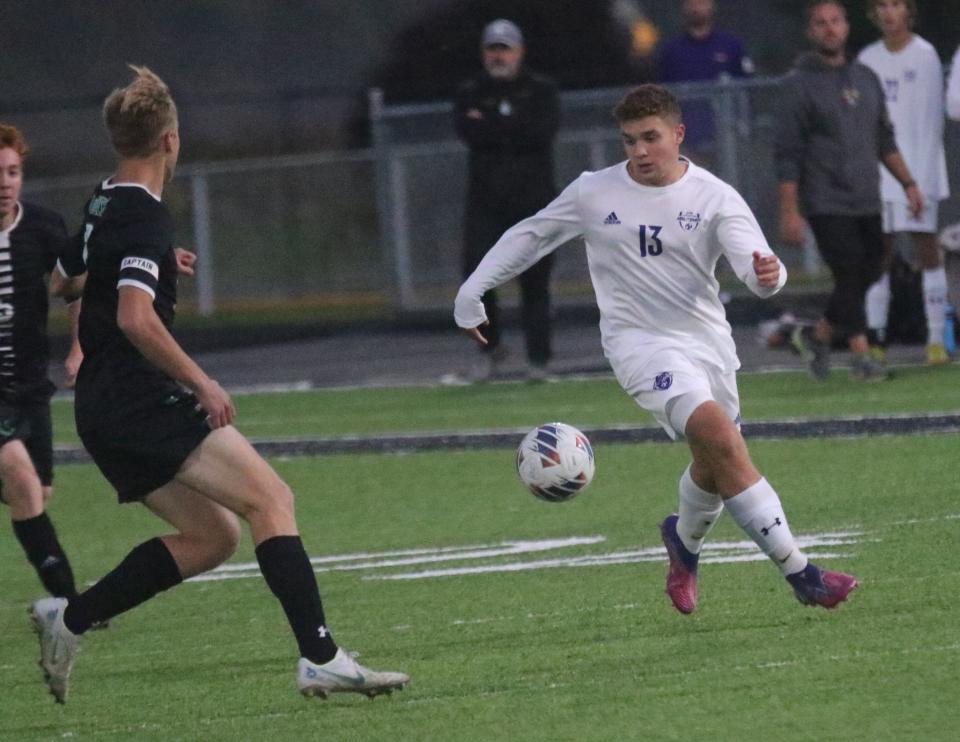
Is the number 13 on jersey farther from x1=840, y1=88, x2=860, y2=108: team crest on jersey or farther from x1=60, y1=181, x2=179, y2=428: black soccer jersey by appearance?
x1=840, y1=88, x2=860, y2=108: team crest on jersey

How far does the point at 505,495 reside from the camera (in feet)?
38.4

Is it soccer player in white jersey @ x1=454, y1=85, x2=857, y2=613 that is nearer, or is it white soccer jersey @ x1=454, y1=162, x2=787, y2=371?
soccer player in white jersey @ x1=454, y1=85, x2=857, y2=613

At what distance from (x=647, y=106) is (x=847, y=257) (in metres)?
6.53

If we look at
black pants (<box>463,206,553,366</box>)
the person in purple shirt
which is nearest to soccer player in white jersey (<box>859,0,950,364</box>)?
black pants (<box>463,206,553,366</box>)

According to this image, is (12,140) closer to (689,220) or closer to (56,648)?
(56,648)

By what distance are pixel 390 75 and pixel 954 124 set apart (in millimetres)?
9472

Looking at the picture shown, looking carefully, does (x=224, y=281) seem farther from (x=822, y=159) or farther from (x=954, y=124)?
(x=822, y=159)

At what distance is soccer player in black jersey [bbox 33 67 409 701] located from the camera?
21.9ft

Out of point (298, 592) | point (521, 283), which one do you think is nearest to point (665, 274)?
point (298, 592)

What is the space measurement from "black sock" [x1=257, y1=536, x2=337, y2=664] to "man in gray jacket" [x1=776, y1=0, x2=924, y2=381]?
7.91 m

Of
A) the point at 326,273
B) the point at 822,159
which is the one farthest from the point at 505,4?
the point at 822,159

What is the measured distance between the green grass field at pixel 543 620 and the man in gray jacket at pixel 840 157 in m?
1.32

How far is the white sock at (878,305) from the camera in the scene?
50.1 feet

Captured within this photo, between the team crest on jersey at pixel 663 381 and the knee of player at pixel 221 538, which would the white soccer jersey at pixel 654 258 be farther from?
the knee of player at pixel 221 538
